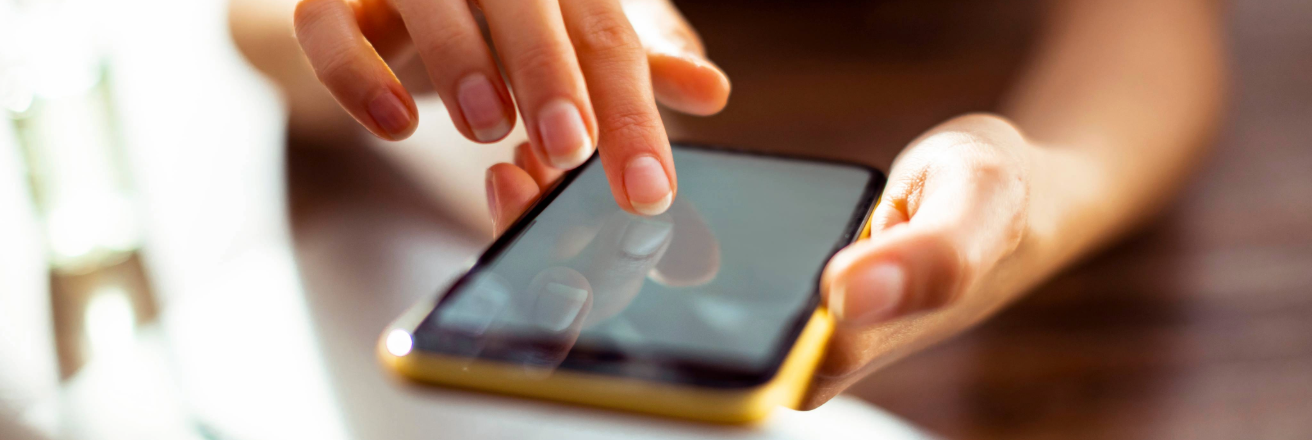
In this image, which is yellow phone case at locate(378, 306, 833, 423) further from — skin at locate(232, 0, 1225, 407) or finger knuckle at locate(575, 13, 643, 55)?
finger knuckle at locate(575, 13, 643, 55)

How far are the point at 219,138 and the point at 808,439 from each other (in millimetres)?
511

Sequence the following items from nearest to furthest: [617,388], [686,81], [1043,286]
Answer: [617,388] < [686,81] < [1043,286]

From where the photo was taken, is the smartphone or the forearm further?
the forearm

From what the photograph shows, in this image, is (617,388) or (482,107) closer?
(617,388)

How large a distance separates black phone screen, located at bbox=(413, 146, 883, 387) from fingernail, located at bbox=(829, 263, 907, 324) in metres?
0.02

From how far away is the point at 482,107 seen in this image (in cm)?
38

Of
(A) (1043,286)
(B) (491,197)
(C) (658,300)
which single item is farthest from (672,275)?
(A) (1043,286)

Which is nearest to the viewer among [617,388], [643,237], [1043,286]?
[617,388]

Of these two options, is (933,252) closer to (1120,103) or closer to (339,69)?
(339,69)

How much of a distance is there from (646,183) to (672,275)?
0.05 m

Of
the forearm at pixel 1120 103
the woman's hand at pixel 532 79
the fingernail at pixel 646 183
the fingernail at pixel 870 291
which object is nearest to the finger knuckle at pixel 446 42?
the woman's hand at pixel 532 79

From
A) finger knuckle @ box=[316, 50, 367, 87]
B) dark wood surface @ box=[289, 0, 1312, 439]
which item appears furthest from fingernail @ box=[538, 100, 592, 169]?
dark wood surface @ box=[289, 0, 1312, 439]

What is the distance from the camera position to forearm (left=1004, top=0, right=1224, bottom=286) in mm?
555

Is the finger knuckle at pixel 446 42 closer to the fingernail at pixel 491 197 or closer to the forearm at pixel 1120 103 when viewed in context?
the fingernail at pixel 491 197
